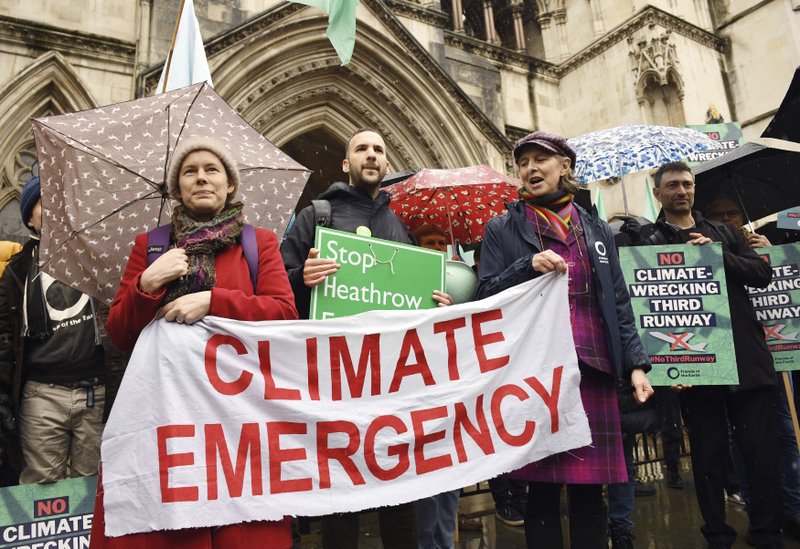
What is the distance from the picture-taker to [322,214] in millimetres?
2852

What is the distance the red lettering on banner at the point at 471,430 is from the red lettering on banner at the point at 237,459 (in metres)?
0.88

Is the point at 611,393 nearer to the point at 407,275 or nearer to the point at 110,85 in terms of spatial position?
the point at 407,275

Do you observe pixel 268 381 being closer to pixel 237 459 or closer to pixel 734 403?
pixel 237 459

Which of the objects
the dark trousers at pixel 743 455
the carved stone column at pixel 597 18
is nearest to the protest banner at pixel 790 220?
the dark trousers at pixel 743 455

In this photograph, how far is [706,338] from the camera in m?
3.59

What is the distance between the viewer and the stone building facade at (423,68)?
28.9 ft

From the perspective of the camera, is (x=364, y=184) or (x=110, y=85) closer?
(x=364, y=184)

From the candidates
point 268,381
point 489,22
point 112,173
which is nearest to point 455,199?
point 112,173

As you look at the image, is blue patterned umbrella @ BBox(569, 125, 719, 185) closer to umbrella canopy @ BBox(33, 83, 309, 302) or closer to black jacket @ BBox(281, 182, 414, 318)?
black jacket @ BBox(281, 182, 414, 318)

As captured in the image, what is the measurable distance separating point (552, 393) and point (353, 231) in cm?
132

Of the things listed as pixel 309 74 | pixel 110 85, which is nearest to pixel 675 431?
pixel 309 74

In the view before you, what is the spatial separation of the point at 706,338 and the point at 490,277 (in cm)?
179

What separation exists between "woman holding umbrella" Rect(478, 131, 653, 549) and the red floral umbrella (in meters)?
1.65

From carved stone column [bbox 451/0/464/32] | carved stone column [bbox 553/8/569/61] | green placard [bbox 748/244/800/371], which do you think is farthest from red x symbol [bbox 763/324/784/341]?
carved stone column [bbox 553/8/569/61]
